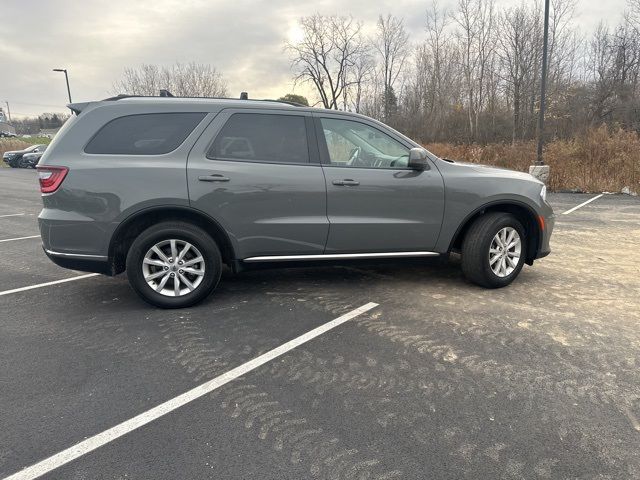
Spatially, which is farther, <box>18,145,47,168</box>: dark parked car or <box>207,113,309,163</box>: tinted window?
<box>18,145,47,168</box>: dark parked car

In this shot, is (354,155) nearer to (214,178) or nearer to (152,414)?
(214,178)

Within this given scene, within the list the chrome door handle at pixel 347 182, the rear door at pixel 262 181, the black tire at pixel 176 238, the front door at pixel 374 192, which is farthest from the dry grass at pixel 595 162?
the black tire at pixel 176 238

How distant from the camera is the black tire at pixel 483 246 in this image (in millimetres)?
4730

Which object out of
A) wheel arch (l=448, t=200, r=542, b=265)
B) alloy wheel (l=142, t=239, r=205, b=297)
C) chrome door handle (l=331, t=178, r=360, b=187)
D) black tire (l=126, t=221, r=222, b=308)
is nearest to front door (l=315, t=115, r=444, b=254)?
chrome door handle (l=331, t=178, r=360, b=187)

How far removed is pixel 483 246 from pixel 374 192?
1.31m

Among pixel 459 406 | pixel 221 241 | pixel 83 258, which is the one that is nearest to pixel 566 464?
pixel 459 406

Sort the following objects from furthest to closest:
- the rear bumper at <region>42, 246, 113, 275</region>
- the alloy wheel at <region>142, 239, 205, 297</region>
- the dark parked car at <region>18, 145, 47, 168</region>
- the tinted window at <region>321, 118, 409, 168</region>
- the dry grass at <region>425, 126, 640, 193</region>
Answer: the dark parked car at <region>18, 145, 47, 168</region> → the dry grass at <region>425, 126, 640, 193</region> → the tinted window at <region>321, 118, 409, 168</region> → the alloy wheel at <region>142, 239, 205, 297</region> → the rear bumper at <region>42, 246, 113, 275</region>

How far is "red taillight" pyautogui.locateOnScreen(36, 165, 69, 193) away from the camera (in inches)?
158

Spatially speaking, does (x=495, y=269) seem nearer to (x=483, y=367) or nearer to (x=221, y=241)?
(x=483, y=367)

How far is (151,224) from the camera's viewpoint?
4273mm

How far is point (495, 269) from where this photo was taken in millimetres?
4867

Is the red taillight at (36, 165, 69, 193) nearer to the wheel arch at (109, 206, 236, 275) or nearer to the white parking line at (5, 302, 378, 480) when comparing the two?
the wheel arch at (109, 206, 236, 275)

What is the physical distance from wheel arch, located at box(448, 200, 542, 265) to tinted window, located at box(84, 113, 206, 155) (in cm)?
290

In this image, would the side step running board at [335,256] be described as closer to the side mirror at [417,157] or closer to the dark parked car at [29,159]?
the side mirror at [417,157]
